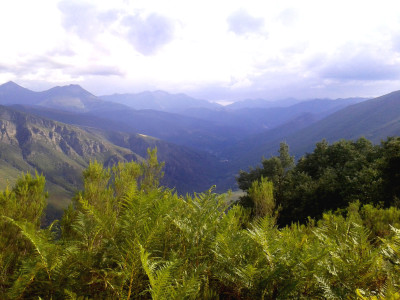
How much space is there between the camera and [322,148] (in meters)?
34.1

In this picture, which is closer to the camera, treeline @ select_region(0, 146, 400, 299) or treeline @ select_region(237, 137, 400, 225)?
treeline @ select_region(0, 146, 400, 299)

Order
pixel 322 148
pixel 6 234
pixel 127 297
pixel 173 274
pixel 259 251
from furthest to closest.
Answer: pixel 322 148 → pixel 6 234 → pixel 259 251 → pixel 173 274 → pixel 127 297

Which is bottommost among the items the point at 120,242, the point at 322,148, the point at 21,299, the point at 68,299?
the point at 322,148

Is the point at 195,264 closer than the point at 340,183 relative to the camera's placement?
Yes

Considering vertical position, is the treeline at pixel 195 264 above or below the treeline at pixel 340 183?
above

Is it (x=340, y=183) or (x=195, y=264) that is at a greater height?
(x=195, y=264)

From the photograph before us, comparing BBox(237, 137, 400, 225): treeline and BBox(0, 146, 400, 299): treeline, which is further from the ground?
BBox(0, 146, 400, 299): treeline

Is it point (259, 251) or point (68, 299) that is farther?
point (259, 251)

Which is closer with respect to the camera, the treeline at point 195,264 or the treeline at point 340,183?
the treeline at point 195,264

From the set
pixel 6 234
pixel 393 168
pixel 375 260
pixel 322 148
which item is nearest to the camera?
pixel 375 260

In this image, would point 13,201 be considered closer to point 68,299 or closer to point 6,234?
point 6,234

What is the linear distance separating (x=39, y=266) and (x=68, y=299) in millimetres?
536

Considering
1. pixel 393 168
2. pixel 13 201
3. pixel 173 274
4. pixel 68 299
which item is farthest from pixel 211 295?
pixel 393 168

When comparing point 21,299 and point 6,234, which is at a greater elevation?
point 21,299
